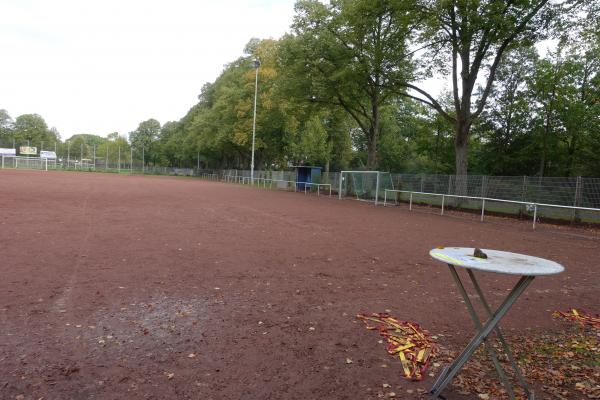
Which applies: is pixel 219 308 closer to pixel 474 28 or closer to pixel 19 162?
pixel 474 28

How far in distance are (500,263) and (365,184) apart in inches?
960

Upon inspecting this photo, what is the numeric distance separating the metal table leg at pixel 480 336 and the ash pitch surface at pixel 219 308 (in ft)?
0.41

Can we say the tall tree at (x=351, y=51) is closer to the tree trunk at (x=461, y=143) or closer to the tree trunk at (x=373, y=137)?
the tree trunk at (x=373, y=137)

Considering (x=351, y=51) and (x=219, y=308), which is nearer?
(x=219, y=308)

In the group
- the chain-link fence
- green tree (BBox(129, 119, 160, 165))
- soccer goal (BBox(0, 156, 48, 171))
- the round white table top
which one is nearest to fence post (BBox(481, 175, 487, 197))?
the chain-link fence

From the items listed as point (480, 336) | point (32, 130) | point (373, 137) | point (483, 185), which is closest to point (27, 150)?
point (32, 130)

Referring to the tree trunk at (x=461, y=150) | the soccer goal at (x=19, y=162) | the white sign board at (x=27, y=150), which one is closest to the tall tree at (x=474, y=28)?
the tree trunk at (x=461, y=150)

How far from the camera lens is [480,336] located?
9.41 feet

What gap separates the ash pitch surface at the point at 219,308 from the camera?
10.1ft

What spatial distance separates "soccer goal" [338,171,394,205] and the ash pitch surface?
48.9ft

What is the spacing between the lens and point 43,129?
363 feet

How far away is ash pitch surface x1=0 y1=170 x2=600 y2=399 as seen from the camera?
10.1 ft

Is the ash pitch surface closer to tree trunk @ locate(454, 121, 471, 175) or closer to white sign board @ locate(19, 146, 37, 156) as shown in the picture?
tree trunk @ locate(454, 121, 471, 175)

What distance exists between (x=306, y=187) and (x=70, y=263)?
28549 mm
